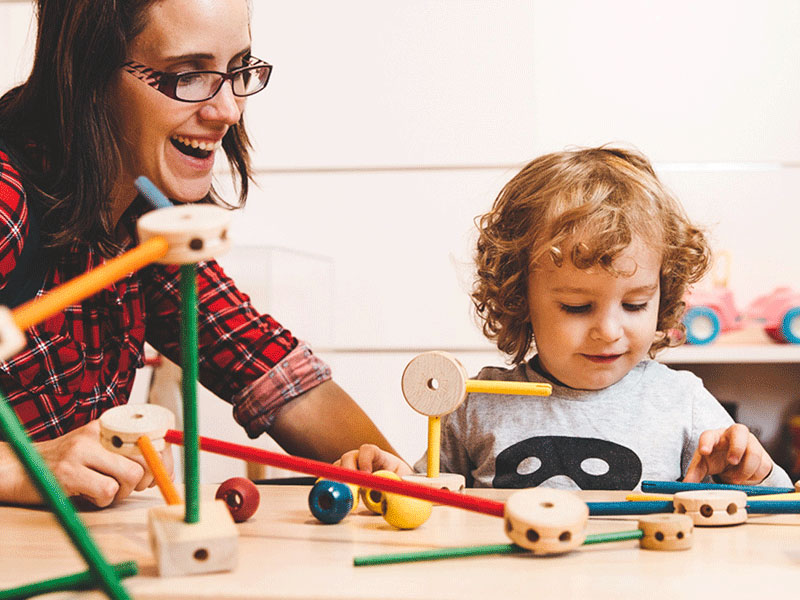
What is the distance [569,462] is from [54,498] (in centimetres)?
69

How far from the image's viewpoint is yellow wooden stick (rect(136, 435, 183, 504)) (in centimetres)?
51

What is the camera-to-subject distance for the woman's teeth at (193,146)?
0.95 m

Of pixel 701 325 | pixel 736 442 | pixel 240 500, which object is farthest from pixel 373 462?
pixel 701 325

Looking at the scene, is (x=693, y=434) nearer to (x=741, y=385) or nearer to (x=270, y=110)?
(x=741, y=385)

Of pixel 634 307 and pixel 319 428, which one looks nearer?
pixel 634 307

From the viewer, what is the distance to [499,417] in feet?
3.34

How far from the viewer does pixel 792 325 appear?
165cm

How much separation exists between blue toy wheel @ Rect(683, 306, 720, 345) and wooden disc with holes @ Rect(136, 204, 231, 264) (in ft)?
4.58

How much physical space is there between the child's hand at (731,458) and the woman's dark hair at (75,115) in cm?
63

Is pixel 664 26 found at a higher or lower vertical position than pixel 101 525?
higher

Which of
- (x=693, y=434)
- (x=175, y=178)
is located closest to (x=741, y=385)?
(x=693, y=434)

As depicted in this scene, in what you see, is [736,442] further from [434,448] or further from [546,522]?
[546,522]

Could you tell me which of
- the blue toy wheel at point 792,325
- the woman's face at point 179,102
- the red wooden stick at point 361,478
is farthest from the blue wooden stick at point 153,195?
the blue toy wheel at point 792,325

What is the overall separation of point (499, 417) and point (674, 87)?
1.11 metres
